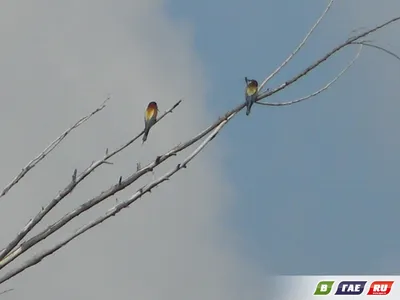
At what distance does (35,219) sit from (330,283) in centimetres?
2506

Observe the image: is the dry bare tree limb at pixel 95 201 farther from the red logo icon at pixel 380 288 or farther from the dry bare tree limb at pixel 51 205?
the red logo icon at pixel 380 288

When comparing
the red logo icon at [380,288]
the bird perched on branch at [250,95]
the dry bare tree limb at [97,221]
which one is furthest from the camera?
the red logo icon at [380,288]

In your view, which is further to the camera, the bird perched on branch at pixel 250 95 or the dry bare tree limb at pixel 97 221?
the bird perched on branch at pixel 250 95

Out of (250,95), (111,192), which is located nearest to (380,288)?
(250,95)

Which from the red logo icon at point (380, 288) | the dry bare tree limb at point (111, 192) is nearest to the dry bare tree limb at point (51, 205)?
the dry bare tree limb at point (111, 192)

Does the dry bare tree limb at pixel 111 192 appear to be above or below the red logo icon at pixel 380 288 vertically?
above

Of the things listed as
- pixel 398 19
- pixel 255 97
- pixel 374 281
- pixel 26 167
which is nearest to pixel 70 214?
pixel 26 167

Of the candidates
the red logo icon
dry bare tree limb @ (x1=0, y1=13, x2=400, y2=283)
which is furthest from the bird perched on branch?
the red logo icon

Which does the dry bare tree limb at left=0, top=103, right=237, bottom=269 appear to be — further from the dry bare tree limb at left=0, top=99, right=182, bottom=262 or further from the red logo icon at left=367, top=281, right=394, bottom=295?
the red logo icon at left=367, top=281, right=394, bottom=295

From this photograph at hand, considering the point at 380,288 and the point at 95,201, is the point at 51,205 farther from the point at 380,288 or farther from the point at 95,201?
the point at 380,288

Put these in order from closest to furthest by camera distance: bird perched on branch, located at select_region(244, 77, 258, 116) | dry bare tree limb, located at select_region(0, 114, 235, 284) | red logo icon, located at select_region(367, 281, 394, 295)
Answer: dry bare tree limb, located at select_region(0, 114, 235, 284) < bird perched on branch, located at select_region(244, 77, 258, 116) < red logo icon, located at select_region(367, 281, 394, 295)

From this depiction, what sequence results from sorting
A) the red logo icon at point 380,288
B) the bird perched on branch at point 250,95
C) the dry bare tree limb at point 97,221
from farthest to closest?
the red logo icon at point 380,288 → the bird perched on branch at point 250,95 → the dry bare tree limb at point 97,221

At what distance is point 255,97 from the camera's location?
18.8 ft

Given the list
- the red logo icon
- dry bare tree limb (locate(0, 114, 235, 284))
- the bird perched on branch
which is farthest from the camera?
the red logo icon
